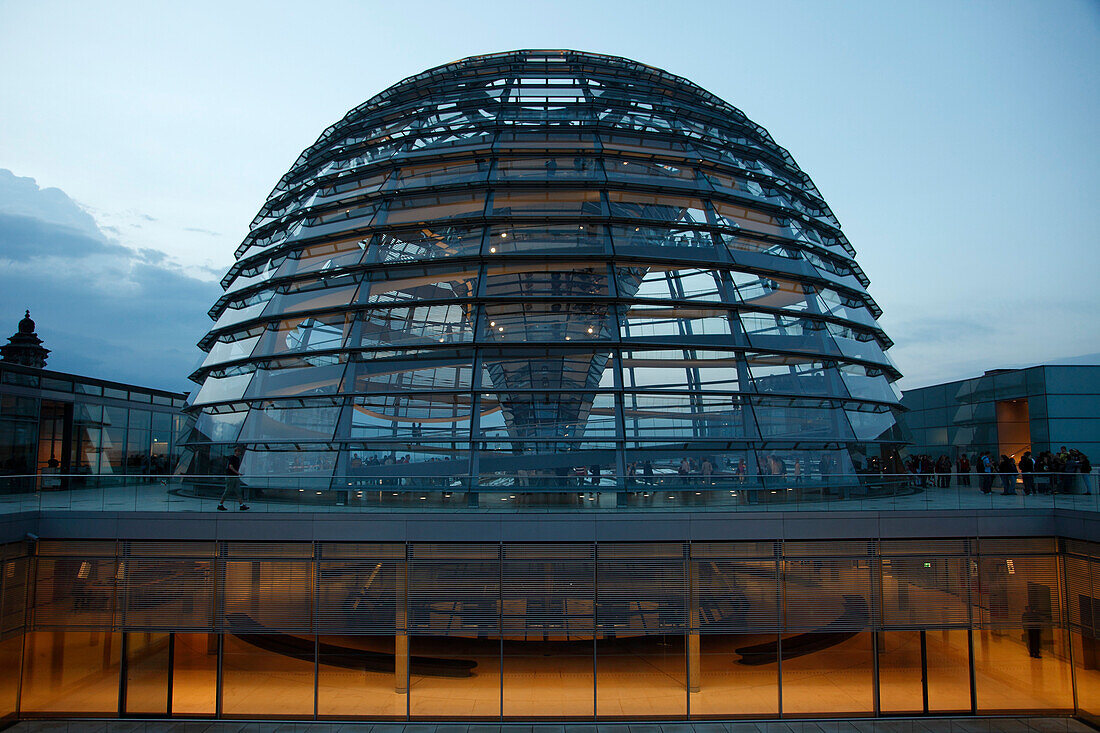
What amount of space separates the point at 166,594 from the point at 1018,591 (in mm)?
19246

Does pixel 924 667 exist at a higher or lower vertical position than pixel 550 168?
lower

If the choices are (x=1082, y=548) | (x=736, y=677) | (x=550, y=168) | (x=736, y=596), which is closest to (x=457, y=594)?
(x=736, y=596)

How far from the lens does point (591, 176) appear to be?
→ 19.8m

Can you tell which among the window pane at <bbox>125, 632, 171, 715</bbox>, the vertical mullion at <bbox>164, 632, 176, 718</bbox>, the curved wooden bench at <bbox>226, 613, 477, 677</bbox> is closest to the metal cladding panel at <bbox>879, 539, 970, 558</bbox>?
the curved wooden bench at <bbox>226, 613, 477, 677</bbox>

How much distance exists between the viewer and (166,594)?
1459 centimetres

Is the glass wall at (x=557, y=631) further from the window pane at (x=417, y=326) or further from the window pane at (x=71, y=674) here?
the window pane at (x=417, y=326)

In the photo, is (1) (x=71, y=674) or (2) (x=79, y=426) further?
(2) (x=79, y=426)

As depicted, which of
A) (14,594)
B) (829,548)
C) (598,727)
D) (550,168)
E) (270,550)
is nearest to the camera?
(598,727)

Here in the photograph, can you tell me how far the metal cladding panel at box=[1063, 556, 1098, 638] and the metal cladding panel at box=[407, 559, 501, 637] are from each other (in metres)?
13.1

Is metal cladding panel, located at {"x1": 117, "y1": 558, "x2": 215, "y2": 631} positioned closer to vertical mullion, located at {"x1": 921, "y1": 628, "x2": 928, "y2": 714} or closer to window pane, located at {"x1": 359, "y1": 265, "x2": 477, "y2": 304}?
window pane, located at {"x1": 359, "y1": 265, "x2": 477, "y2": 304}

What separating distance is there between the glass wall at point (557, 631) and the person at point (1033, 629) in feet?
0.15

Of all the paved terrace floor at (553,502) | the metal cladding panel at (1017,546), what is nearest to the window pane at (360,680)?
the paved terrace floor at (553,502)

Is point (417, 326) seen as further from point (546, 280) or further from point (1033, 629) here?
point (1033, 629)

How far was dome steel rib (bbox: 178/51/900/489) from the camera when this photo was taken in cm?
1634
